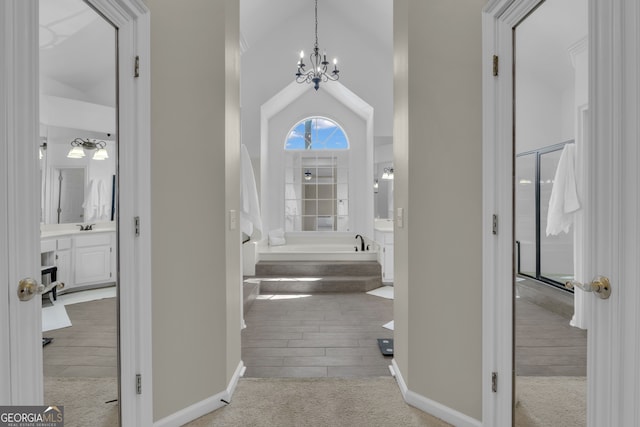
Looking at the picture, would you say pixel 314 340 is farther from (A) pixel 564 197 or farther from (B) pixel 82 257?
(A) pixel 564 197

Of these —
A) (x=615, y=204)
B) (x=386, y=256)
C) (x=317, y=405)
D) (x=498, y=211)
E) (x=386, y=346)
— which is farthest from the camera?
(x=386, y=256)

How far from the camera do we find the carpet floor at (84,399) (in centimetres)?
125

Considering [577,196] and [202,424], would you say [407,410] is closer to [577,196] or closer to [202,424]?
[202,424]

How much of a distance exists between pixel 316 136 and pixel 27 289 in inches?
219

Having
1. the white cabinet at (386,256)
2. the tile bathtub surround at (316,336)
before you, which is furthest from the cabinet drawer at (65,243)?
the white cabinet at (386,256)

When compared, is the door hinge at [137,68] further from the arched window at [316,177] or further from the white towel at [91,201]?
the arched window at [316,177]

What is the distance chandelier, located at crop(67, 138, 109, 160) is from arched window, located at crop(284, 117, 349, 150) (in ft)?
15.5

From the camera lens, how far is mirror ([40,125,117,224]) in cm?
127

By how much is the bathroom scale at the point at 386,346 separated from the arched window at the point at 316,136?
13.2 ft

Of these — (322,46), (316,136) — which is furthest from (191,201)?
(322,46)

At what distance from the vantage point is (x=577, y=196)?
1.30 meters

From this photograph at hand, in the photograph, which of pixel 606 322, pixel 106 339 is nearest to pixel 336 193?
pixel 106 339

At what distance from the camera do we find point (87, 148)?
154 centimetres

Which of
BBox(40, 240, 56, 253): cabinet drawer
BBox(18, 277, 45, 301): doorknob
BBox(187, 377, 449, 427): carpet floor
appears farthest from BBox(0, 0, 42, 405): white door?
BBox(187, 377, 449, 427): carpet floor
